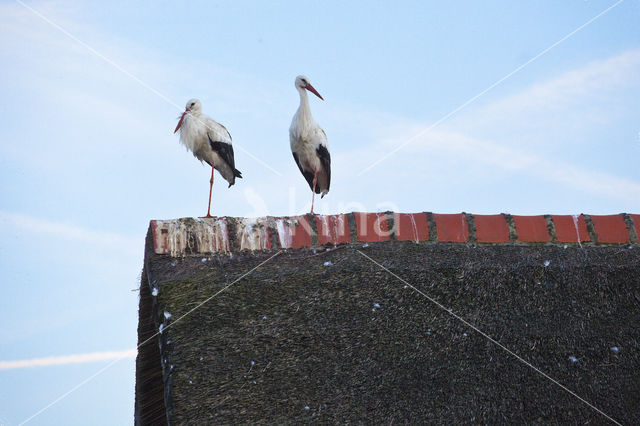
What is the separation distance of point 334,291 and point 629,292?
1527 millimetres

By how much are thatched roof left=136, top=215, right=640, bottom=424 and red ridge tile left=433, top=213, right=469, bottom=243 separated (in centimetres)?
5

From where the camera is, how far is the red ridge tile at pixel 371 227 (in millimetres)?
3434

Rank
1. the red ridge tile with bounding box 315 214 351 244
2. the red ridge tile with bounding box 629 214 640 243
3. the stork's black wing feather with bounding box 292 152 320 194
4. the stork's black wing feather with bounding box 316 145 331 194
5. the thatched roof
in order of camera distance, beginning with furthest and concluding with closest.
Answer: the stork's black wing feather with bounding box 292 152 320 194
the stork's black wing feather with bounding box 316 145 331 194
the red ridge tile with bounding box 629 214 640 243
the red ridge tile with bounding box 315 214 351 244
the thatched roof

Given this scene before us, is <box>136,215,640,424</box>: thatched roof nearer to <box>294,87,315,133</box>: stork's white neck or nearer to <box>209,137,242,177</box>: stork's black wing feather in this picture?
<box>294,87,315,133</box>: stork's white neck

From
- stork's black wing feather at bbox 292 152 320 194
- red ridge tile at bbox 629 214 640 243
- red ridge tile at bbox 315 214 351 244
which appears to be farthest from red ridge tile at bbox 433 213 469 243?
stork's black wing feather at bbox 292 152 320 194

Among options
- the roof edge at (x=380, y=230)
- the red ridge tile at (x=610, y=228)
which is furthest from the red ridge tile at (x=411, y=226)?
the red ridge tile at (x=610, y=228)

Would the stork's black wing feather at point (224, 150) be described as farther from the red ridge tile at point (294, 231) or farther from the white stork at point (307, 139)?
the red ridge tile at point (294, 231)

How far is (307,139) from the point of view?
6625 millimetres

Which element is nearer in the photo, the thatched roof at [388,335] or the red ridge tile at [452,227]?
the thatched roof at [388,335]

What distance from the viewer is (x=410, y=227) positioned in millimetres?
3508

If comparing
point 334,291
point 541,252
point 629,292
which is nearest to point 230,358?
point 334,291

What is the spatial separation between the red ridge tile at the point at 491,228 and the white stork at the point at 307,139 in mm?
3100

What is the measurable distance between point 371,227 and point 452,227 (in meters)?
0.44

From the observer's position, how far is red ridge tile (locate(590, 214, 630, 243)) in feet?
12.0
